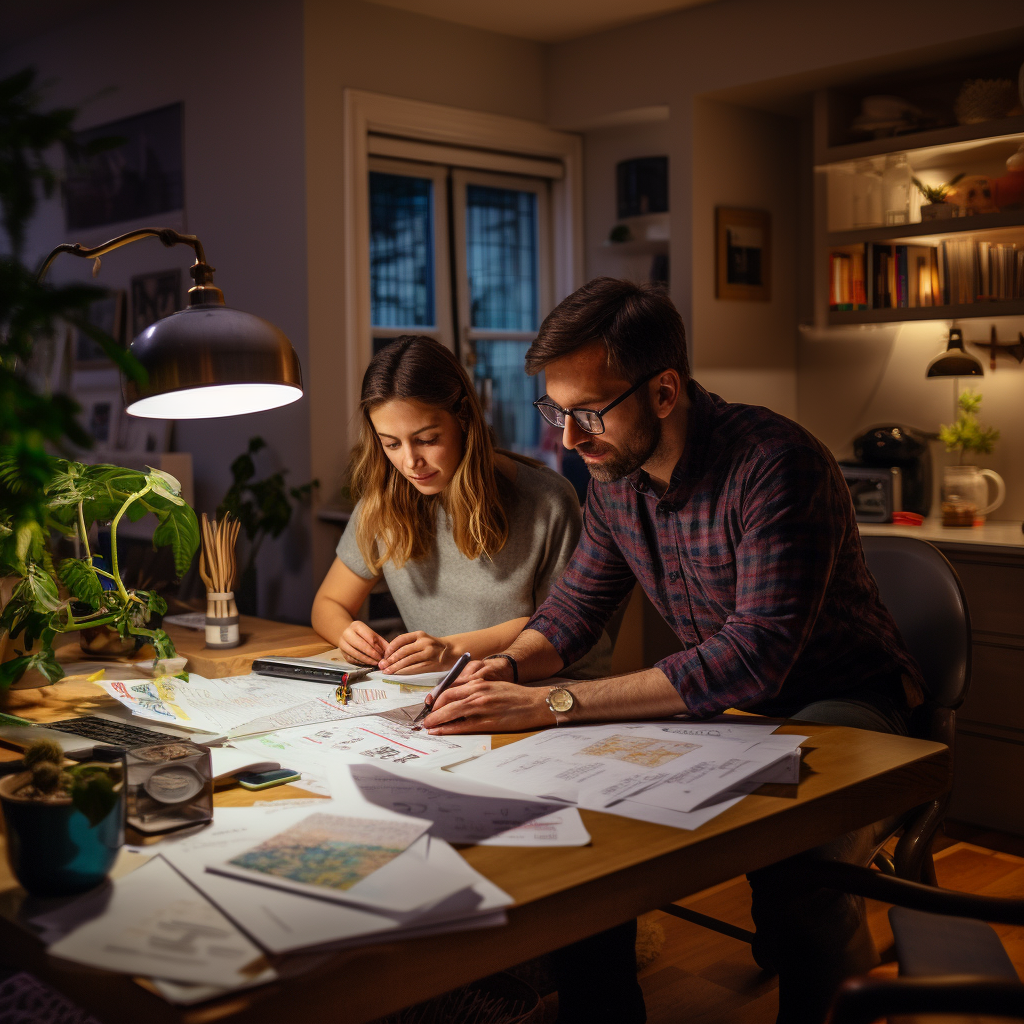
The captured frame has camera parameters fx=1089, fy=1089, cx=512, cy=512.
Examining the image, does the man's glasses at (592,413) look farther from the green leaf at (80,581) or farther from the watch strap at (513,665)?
the green leaf at (80,581)

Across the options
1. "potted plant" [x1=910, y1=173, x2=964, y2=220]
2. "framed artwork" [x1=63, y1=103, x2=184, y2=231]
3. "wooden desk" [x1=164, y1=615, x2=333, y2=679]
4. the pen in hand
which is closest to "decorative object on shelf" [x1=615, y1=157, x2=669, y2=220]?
"potted plant" [x1=910, y1=173, x2=964, y2=220]

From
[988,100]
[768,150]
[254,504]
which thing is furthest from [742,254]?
[254,504]

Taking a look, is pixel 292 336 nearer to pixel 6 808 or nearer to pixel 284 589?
pixel 284 589

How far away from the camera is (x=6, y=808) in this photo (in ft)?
3.23

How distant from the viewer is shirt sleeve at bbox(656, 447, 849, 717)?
1.54 m

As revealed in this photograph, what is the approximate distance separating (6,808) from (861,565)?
1.32 metres

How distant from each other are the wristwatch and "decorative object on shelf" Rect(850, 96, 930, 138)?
10.0 feet

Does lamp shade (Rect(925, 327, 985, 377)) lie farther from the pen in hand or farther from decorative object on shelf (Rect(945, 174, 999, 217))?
the pen in hand

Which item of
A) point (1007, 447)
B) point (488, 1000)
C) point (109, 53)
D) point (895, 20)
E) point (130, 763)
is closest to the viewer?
point (130, 763)

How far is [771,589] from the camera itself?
158 cm

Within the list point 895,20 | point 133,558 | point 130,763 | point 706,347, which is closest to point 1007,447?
point 706,347

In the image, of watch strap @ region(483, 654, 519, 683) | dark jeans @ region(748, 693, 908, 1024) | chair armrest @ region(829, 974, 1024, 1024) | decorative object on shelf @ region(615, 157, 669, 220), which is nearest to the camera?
chair armrest @ region(829, 974, 1024, 1024)

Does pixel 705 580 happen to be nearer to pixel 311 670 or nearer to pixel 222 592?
pixel 311 670

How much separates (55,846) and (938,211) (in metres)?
3.54
